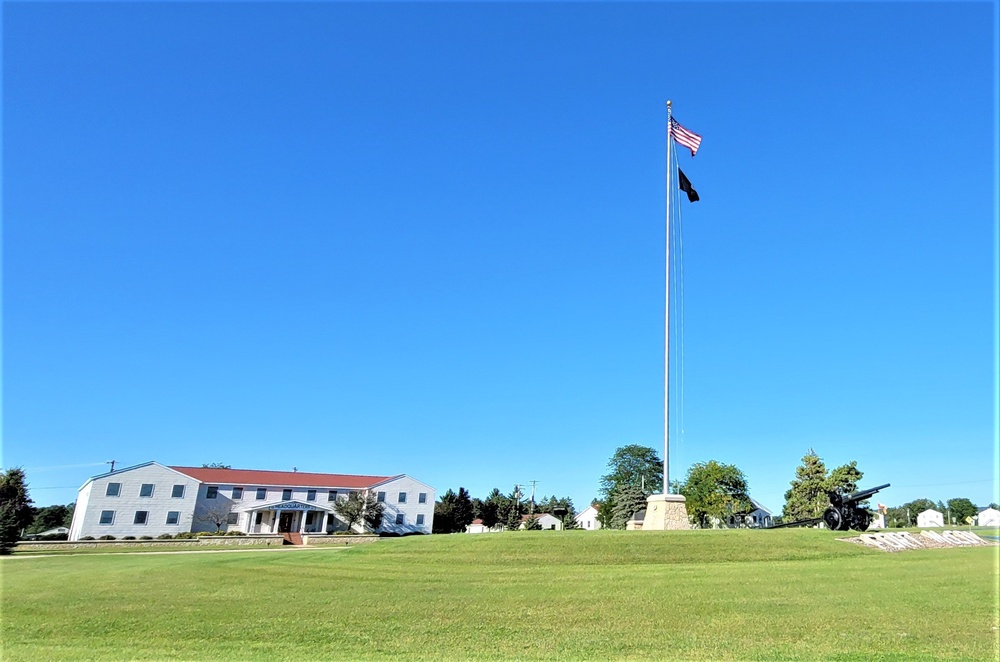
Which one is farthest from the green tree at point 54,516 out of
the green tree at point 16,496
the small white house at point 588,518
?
the small white house at point 588,518

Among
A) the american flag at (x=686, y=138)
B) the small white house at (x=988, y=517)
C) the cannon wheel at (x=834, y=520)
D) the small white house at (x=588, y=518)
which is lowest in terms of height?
the small white house at (x=588, y=518)

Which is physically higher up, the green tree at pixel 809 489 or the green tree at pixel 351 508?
the green tree at pixel 809 489

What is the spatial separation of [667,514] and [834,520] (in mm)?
7292

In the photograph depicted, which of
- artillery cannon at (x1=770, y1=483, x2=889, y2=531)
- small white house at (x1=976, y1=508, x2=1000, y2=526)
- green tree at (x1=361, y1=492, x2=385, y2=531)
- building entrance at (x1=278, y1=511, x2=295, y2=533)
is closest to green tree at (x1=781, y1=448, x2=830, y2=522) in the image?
artillery cannon at (x1=770, y1=483, x2=889, y2=531)

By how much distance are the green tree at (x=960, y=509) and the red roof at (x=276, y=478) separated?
10603 cm

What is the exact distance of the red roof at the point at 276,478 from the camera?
5603 cm

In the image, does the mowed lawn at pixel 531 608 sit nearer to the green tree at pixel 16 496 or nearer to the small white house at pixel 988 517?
the green tree at pixel 16 496

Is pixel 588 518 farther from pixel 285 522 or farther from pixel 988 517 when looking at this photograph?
pixel 988 517

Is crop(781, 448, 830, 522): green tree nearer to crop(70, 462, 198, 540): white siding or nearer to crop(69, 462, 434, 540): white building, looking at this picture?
crop(69, 462, 434, 540): white building

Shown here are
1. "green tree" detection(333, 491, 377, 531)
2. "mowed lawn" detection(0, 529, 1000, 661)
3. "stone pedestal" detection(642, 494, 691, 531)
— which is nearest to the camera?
"mowed lawn" detection(0, 529, 1000, 661)

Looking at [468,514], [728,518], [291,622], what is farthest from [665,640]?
[468,514]

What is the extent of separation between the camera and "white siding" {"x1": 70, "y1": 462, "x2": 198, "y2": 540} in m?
49.1

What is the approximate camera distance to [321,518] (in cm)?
5791

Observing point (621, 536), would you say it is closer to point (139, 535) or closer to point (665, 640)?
point (665, 640)
